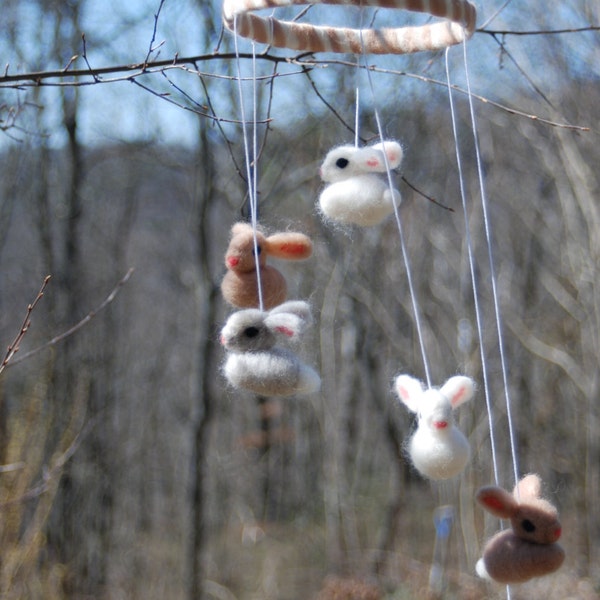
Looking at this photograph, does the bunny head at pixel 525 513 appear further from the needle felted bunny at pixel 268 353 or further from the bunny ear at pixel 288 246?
the bunny ear at pixel 288 246

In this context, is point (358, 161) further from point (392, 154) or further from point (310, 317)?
point (310, 317)

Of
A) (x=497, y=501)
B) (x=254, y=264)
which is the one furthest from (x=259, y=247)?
(x=497, y=501)

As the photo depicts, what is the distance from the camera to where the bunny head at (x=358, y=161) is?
1039mm

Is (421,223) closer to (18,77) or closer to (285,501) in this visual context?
(285,501)

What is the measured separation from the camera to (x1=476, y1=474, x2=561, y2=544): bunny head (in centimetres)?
86

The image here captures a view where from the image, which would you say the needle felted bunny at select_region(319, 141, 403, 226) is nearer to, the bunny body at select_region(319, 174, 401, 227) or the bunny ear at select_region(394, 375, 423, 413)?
the bunny body at select_region(319, 174, 401, 227)

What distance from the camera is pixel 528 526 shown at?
873 millimetres

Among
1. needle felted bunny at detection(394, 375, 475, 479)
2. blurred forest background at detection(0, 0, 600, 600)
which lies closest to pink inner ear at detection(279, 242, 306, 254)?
needle felted bunny at detection(394, 375, 475, 479)

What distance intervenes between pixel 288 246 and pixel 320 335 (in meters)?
3.92

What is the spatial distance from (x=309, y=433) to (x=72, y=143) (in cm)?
304

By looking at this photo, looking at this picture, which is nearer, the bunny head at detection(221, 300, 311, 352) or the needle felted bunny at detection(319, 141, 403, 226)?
the bunny head at detection(221, 300, 311, 352)

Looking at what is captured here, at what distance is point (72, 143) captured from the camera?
13.3 feet

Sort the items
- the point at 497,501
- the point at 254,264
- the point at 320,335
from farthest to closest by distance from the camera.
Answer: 1. the point at 320,335
2. the point at 254,264
3. the point at 497,501

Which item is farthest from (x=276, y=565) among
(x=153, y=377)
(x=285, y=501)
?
(x=153, y=377)
